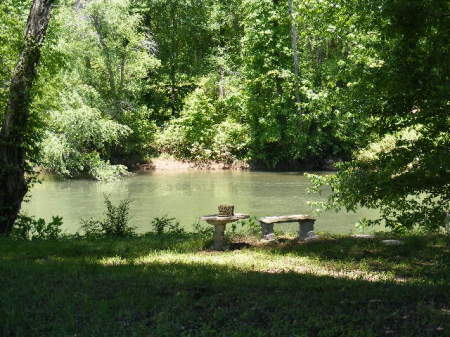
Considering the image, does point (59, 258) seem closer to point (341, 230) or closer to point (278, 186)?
point (341, 230)

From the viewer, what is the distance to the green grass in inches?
161

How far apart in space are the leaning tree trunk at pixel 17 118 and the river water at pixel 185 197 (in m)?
2.32

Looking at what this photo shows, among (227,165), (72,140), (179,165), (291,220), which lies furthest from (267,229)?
(179,165)

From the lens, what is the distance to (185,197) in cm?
1864

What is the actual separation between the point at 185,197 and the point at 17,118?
30.8ft

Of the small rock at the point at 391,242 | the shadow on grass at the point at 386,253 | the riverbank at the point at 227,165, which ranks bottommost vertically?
the shadow on grass at the point at 386,253

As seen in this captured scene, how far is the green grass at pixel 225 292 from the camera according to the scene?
4082mm

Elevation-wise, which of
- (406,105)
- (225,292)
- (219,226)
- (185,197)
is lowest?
(185,197)

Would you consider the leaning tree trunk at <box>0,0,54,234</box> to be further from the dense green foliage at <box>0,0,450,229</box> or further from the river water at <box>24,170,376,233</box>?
the river water at <box>24,170,376,233</box>

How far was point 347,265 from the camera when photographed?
662 cm

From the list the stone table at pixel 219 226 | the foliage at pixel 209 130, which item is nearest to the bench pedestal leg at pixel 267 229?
the stone table at pixel 219 226

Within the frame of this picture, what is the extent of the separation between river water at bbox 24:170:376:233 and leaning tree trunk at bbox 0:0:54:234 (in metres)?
2.32

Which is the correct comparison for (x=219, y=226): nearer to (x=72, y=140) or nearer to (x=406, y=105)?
(x=406, y=105)

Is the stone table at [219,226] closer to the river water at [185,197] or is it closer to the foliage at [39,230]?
the foliage at [39,230]
